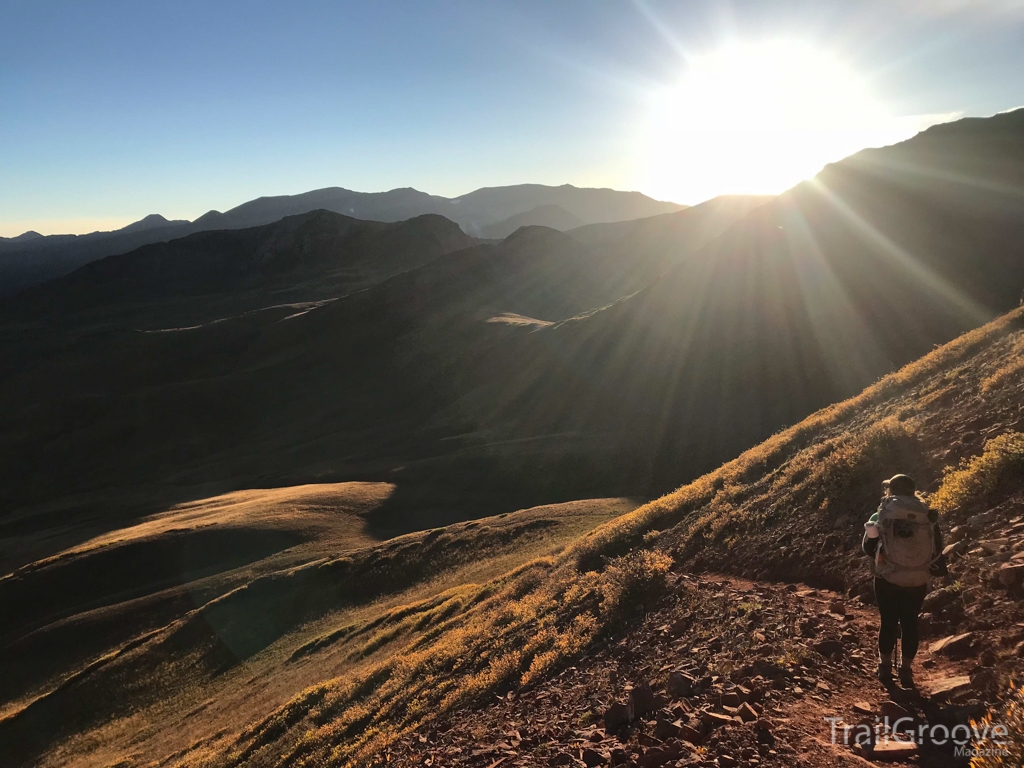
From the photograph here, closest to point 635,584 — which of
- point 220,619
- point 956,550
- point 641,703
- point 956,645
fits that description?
point 641,703

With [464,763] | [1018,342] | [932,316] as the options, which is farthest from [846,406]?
[932,316]

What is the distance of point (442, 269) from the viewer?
453 feet

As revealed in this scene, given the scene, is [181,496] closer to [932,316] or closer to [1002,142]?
[932,316]

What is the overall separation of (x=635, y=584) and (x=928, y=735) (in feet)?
20.8

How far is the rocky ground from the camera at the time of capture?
514cm

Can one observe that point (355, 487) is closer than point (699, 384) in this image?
Yes

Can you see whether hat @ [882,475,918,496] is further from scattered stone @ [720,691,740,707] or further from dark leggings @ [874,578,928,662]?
scattered stone @ [720,691,740,707]

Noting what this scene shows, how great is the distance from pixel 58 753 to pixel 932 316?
223ft

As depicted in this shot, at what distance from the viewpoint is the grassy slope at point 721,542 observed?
377 inches

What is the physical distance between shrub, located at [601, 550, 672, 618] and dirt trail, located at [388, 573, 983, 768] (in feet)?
2.04

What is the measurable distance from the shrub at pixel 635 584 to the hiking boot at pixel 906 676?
5019mm

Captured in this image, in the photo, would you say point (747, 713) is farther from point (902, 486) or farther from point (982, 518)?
point (982, 518)

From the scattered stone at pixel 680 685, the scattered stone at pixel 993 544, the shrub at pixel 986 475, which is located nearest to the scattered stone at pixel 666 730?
the scattered stone at pixel 680 685

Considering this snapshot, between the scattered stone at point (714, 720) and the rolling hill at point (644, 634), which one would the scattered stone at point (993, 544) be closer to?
the rolling hill at point (644, 634)
